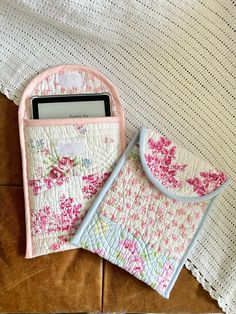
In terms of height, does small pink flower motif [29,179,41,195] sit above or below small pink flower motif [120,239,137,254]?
above

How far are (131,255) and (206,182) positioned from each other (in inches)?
8.6

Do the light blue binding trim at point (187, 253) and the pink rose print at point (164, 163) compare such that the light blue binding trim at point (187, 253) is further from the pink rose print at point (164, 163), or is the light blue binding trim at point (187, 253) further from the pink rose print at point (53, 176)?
the pink rose print at point (53, 176)

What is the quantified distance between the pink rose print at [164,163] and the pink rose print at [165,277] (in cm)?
17

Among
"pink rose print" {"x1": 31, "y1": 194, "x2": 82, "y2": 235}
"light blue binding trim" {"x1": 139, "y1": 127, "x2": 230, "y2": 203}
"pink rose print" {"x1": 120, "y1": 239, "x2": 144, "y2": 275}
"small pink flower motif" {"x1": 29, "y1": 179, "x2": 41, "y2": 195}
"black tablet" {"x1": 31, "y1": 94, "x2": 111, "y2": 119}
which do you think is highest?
"black tablet" {"x1": 31, "y1": 94, "x2": 111, "y2": 119}

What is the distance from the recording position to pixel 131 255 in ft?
2.91

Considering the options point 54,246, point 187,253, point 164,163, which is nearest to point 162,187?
point 164,163

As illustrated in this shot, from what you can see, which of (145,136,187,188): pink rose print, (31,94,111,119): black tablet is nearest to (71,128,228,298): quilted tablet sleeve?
(145,136,187,188): pink rose print

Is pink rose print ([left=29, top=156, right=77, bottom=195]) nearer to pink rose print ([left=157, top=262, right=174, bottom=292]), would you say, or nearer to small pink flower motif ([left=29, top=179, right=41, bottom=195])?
small pink flower motif ([left=29, top=179, right=41, bottom=195])

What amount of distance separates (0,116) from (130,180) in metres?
0.30

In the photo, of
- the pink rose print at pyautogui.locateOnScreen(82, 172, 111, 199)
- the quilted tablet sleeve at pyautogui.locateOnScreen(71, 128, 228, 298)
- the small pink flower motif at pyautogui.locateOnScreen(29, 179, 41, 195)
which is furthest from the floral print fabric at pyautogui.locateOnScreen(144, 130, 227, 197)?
the small pink flower motif at pyautogui.locateOnScreen(29, 179, 41, 195)

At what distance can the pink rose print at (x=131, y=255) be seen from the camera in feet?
2.91

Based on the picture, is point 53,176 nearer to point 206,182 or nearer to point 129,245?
point 129,245

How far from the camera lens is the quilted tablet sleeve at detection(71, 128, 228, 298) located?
88cm

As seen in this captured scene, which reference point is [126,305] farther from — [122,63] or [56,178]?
[122,63]
